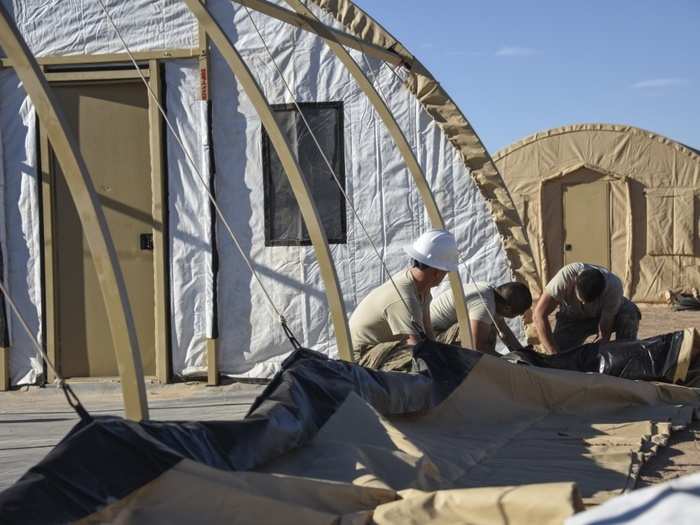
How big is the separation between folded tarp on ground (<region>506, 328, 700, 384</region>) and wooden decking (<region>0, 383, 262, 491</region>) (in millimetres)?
2041

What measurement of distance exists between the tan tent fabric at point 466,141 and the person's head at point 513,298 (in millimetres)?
984

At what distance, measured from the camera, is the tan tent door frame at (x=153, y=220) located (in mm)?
8008

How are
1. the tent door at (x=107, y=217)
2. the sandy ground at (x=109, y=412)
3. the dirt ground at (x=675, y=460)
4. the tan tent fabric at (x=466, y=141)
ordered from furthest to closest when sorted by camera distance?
the tent door at (x=107, y=217) → the tan tent fabric at (x=466, y=141) → the sandy ground at (x=109, y=412) → the dirt ground at (x=675, y=460)

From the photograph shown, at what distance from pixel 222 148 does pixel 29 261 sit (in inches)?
68.4

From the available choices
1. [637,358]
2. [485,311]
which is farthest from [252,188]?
[637,358]

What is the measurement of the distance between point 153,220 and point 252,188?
0.80 m

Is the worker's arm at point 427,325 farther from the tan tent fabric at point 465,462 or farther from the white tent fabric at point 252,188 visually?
the white tent fabric at point 252,188

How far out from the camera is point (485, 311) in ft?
22.6

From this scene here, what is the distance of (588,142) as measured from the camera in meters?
17.2

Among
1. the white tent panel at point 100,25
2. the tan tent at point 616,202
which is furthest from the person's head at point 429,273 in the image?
the tan tent at point 616,202

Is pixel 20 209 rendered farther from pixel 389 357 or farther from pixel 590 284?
pixel 590 284

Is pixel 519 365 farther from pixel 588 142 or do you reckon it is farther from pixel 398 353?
pixel 588 142

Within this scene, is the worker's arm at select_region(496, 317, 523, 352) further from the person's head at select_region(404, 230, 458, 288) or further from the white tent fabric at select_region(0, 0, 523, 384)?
the person's head at select_region(404, 230, 458, 288)

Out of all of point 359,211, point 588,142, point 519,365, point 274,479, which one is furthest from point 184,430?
point 588,142
